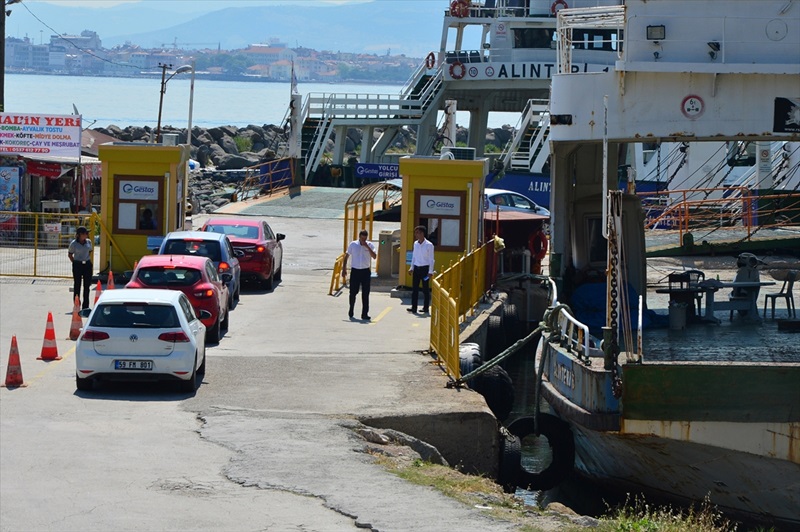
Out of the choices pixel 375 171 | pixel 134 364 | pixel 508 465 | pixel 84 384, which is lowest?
pixel 508 465

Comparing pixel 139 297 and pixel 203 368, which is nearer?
pixel 139 297

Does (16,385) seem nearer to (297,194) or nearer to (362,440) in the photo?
(362,440)

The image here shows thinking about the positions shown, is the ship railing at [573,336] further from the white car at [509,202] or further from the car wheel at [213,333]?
the white car at [509,202]

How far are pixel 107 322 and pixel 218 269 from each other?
7184 mm

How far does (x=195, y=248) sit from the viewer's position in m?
23.4

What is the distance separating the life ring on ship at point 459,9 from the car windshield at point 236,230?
27058mm

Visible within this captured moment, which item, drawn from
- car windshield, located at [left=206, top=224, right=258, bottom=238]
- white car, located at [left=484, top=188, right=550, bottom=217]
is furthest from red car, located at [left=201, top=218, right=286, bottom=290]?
white car, located at [left=484, top=188, right=550, bottom=217]

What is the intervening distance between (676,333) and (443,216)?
10.2 metres

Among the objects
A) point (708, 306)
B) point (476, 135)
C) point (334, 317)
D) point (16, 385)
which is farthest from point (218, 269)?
point (476, 135)

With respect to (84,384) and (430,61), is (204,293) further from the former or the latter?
(430,61)

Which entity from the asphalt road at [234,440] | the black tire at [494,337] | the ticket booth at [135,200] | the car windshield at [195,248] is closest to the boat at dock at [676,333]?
the asphalt road at [234,440]

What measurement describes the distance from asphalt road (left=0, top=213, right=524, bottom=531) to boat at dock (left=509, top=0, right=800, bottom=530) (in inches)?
79.2

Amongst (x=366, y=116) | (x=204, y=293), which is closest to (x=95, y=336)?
(x=204, y=293)

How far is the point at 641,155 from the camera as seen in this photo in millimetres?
45875
